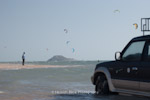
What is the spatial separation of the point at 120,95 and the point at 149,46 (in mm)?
1984

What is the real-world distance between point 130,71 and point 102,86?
1.40m

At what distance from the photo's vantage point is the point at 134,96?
867cm

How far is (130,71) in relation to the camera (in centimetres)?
836

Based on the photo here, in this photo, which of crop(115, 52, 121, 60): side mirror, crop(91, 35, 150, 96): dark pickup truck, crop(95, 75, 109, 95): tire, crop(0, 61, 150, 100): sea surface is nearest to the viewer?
crop(91, 35, 150, 96): dark pickup truck

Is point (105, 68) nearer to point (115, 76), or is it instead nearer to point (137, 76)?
point (115, 76)

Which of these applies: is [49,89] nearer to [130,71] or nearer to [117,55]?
[117,55]

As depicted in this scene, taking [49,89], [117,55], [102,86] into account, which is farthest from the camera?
[49,89]

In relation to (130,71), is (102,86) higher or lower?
lower

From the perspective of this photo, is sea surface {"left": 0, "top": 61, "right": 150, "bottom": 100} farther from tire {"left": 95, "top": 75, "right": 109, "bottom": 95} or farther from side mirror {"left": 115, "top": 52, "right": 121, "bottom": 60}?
side mirror {"left": 115, "top": 52, "right": 121, "bottom": 60}

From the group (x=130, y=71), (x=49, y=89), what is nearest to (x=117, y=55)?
(x=130, y=71)

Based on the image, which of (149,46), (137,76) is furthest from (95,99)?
(149,46)

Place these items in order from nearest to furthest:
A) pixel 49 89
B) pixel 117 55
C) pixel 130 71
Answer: pixel 130 71 → pixel 117 55 → pixel 49 89

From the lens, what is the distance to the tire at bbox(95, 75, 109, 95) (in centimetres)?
944

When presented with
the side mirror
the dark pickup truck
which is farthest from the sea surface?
the side mirror
